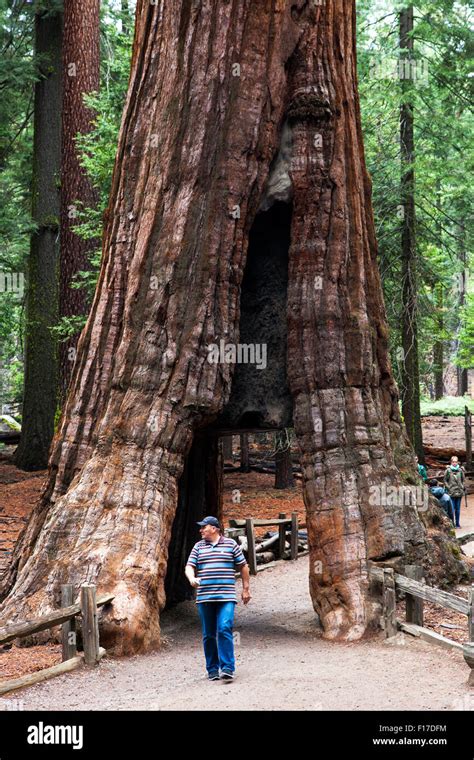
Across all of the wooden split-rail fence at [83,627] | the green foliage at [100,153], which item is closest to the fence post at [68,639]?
the wooden split-rail fence at [83,627]

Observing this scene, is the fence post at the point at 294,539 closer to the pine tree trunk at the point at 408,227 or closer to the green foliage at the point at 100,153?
the green foliage at the point at 100,153

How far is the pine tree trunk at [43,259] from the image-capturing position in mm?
22688

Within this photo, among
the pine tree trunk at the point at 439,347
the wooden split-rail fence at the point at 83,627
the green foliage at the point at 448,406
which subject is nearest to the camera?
the wooden split-rail fence at the point at 83,627

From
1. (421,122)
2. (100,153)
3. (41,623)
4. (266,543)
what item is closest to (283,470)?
(266,543)

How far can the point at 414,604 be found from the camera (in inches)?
387

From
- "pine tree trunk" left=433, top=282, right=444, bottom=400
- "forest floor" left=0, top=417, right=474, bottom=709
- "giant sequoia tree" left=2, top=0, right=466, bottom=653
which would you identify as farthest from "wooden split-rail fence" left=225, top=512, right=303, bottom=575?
"pine tree trunk" left=433, top=282, right=444, bottom=400

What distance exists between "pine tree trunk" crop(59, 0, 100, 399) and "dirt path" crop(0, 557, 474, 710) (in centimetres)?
981

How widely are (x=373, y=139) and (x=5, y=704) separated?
1939 cm

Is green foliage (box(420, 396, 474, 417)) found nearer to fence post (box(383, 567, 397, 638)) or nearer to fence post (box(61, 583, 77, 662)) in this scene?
fence post (box(383, 567, 397, 638))

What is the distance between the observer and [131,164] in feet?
37.7

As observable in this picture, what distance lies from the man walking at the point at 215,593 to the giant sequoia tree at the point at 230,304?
1.89 metres

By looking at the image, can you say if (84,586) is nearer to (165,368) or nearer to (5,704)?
(5,704)

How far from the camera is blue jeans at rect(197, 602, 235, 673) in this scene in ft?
26.4

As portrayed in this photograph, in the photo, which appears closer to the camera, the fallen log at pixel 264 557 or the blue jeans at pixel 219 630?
the blue jeans at pixel 219 630
